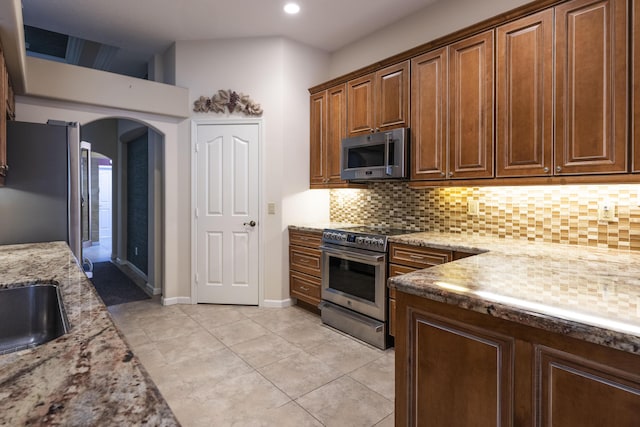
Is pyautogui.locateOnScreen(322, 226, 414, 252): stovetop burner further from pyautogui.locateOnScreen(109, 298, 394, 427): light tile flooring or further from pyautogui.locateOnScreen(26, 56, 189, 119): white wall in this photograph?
pyautogui.locateOnScreen(26, 56, 189, 119): white wall

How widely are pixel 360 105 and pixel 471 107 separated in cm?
115

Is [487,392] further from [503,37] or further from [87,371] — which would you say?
[503,37]

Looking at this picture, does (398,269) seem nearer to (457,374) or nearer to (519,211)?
(519,211)

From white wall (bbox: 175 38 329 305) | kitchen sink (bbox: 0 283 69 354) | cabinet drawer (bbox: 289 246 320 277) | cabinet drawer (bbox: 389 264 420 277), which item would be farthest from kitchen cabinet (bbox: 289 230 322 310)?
kitchen sink (bbox: 0 283 69 354)

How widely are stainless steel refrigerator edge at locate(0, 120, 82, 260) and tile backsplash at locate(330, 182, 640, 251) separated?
271 cm

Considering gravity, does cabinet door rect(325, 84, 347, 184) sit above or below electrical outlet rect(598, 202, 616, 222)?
above

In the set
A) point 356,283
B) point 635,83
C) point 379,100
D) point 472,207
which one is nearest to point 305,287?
point 356,283

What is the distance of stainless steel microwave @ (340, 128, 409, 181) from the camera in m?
3.03

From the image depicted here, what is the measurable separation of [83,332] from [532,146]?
2.58 m

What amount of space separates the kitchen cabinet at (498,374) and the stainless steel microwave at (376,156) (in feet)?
5.98

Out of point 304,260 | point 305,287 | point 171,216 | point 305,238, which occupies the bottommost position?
point 305,287

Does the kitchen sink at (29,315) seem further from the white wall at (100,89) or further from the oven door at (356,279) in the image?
the white wall at (100,89)

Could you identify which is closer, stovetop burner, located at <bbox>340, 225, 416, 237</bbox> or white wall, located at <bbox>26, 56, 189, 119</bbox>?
stovetop burner, located at <bbox>340, 225, 416, 237</bbox>

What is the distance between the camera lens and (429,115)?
2.90m
